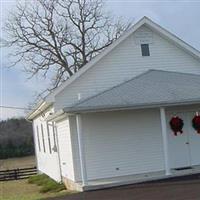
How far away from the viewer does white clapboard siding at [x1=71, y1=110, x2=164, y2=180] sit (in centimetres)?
1964

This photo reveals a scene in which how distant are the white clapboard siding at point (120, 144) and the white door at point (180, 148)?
0.56 meters

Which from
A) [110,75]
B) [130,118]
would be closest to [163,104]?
[130,118]

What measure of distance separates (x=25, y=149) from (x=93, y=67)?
135 feet

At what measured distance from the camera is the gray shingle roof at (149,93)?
18.5m

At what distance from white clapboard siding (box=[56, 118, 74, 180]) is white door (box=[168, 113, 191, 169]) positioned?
4.04 meters

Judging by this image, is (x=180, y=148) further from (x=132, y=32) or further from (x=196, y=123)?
(x=132, y=32)

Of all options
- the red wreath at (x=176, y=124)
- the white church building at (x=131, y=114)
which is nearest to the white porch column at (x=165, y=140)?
the white church building at (x=131, y=114)

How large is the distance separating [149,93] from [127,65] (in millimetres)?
2262

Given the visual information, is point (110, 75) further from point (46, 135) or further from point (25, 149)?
point (25, 149)

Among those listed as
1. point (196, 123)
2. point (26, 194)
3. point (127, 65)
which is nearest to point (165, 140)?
point (196, 123)

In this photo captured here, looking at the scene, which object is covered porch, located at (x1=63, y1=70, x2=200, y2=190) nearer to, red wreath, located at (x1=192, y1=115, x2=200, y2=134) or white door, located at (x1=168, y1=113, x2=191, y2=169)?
white door, located at (x1=168, y1=113, x2=191, y2=169)

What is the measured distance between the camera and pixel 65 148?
20.8 meters

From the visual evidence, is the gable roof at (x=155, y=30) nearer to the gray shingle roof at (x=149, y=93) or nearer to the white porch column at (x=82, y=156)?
the gray shingle roof at (x=149, y=93)

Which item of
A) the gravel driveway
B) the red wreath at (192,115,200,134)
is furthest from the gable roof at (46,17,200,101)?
the gravel driveway
